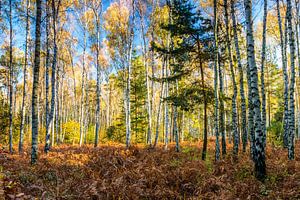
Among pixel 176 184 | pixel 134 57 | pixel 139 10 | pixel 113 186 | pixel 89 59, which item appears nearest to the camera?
pixel 113 186

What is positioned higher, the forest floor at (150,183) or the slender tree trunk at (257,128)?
the slender tree trunk at (257,128)

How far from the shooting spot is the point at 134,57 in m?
24.6

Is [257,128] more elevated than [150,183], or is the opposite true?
[257,128]

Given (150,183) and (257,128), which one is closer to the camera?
(150,183)

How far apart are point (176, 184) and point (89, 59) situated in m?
27.4

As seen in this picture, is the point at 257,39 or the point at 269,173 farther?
the point at 257,39

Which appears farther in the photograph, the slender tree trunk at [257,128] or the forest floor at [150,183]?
the slender tree trunk at [257,128]

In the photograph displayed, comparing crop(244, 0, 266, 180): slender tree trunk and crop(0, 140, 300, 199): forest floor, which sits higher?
crop(244, 0, 266, 180): slender tree trunk

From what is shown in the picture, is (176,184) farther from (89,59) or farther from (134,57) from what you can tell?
(89,59)

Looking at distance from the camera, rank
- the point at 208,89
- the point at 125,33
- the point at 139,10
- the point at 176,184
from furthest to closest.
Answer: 1. the point at 125,33
2. the point at 139,10
3. the point at 208,89
4. the point at 176,184

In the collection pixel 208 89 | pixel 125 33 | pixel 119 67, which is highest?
pixel 125 33

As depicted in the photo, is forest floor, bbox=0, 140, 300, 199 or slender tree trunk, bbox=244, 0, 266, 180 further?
slender tree trunk, bbox=244, 0, 266, 180

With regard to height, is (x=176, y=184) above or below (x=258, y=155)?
below

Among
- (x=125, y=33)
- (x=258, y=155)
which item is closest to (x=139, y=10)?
(x=125, y=33)
